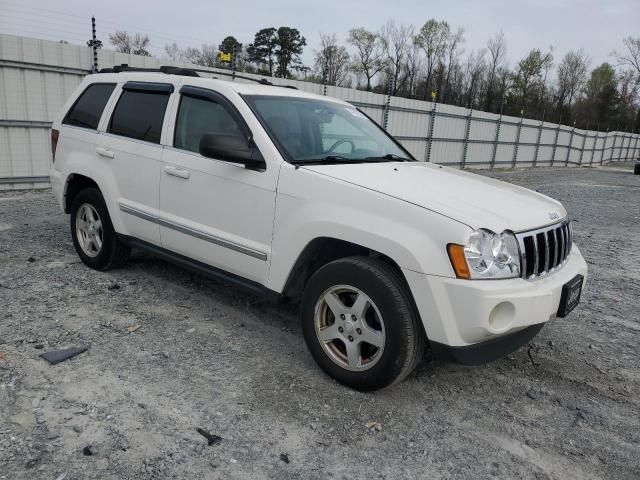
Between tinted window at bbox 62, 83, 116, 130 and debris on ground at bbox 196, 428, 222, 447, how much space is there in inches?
126

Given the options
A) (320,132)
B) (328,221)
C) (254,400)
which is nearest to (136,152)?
(320,132)

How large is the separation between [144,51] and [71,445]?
14.9 meters

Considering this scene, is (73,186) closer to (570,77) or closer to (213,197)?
(213,197)

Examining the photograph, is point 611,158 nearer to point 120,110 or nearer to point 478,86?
point 478,86

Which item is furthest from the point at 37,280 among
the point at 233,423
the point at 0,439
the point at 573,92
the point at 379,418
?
the point at 573,92

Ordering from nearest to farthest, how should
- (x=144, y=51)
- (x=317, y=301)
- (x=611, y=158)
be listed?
1. (x=317, y=301)
2. (x=144, y=51)
3. (x=611, y=158)

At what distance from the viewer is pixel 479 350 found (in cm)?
283

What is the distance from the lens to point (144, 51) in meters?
15.4

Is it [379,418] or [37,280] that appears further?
[37,280]

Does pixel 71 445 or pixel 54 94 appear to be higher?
pixel 54 94

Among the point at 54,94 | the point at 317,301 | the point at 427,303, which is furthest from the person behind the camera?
the point at 54,94

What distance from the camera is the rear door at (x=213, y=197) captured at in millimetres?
3479

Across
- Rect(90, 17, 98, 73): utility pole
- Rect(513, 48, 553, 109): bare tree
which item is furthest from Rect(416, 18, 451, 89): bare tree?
Rect(90, 17, 98, 73): utility pole

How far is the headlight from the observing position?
2.70m
